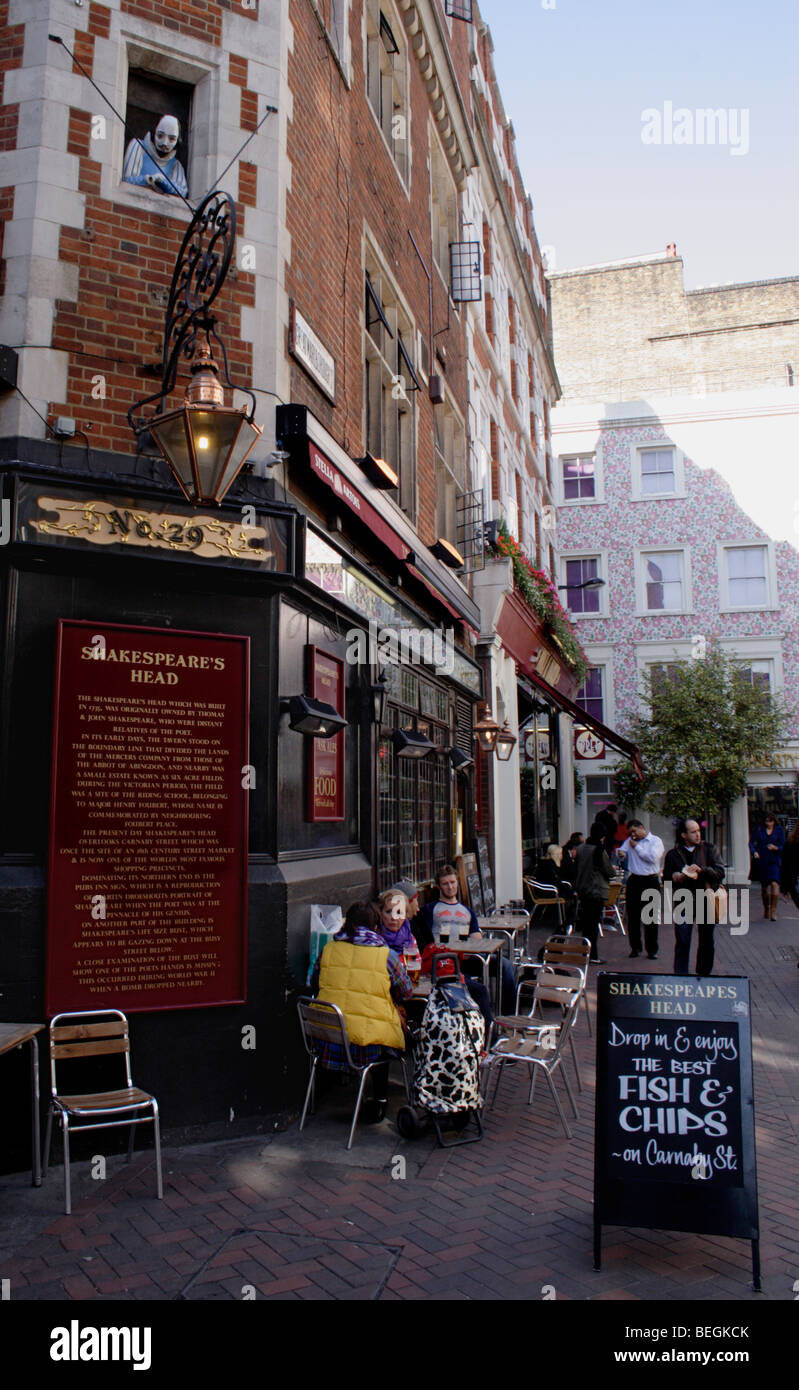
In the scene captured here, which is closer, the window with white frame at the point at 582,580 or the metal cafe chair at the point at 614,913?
the metal cafe chair at the point at 614,913

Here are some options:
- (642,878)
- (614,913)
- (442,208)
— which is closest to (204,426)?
(642,878)

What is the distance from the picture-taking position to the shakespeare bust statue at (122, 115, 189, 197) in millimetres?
6566

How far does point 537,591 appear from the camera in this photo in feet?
61.0

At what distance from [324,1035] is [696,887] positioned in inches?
212

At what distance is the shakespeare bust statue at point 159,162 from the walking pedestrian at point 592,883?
28.8 ft

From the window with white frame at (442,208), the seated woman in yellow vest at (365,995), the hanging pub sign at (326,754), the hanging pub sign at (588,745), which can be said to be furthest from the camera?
the hanging pub sign at (588,745)

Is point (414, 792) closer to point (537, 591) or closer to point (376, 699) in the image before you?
point (376, 699)

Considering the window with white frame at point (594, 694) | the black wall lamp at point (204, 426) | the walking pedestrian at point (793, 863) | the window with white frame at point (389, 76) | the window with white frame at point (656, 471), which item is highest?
the window with white frame at point (656, 471)

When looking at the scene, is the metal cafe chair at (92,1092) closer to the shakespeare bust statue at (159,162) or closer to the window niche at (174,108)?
the window niche at (174,108)

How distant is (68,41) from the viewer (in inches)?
248

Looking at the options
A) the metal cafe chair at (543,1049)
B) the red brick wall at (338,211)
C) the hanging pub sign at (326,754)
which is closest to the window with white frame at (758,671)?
the red brick wall at (338,211)

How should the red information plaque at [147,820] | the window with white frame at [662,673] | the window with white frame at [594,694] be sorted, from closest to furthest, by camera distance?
the red information plaque at [147,820] < the window with white frame at [662,673] < the window with white frame at [594,694]

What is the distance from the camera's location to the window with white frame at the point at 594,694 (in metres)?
30.0
